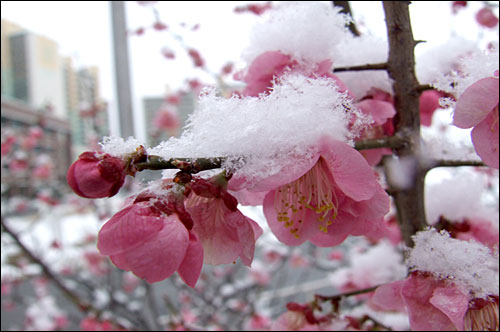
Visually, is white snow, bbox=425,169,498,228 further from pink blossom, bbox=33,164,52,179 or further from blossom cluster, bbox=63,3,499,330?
pink blossom, bbox=33,164,52,179

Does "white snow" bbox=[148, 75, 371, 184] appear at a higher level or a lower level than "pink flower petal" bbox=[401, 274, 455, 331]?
higher

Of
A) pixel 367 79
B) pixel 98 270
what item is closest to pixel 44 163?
pixel 98 270

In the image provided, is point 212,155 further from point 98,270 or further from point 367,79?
point 98,270

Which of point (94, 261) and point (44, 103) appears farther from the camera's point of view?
point (94, 261)

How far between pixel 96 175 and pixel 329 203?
28 cm

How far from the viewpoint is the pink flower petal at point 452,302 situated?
404 millimetres

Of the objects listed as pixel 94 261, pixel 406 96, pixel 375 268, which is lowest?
pixel 94 261

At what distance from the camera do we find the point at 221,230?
44cm

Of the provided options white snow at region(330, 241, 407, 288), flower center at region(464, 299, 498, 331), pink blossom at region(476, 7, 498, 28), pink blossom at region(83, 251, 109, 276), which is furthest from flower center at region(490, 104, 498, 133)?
pink blossom at region(83, 251, 109, 276)

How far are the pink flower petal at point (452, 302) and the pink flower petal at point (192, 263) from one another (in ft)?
0.90

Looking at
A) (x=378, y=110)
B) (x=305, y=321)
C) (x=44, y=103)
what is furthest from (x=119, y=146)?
(x=44, y=103)

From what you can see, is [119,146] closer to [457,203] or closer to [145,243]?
[145,243]

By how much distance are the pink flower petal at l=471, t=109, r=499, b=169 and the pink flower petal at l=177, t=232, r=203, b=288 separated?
1.18ft

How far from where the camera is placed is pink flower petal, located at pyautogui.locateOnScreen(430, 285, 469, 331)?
0.40 m
